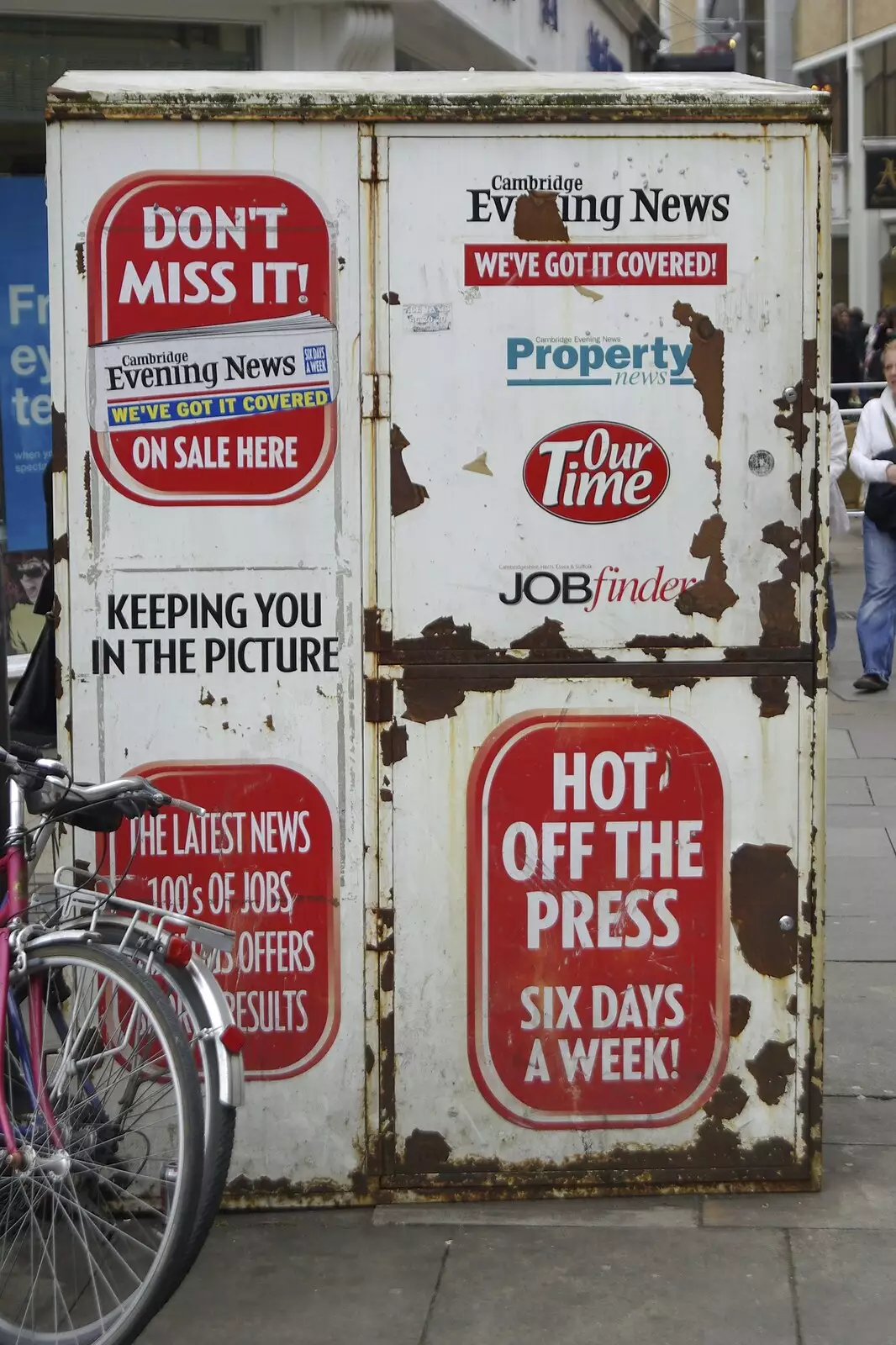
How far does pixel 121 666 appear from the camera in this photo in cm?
375

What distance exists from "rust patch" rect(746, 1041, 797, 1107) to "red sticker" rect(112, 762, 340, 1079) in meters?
0.95

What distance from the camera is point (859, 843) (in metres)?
7.24

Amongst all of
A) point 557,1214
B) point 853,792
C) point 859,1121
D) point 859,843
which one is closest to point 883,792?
point 853,792

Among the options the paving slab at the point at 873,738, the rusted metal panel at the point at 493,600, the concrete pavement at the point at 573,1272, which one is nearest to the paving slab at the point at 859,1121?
the concrete pavement at the point at 573,1272

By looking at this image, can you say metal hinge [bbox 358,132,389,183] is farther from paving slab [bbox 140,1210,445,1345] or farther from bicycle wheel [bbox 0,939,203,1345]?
paving slab [bbox 140,1210,445,1345]

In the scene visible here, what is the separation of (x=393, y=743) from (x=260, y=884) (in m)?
0.43

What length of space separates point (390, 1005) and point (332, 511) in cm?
111

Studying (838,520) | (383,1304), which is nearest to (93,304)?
(383,1304)

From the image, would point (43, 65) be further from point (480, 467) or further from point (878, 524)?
point (480, 467)

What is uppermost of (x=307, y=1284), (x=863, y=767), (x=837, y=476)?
(x=837, y=476)

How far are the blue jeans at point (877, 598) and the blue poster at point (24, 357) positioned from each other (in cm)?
477

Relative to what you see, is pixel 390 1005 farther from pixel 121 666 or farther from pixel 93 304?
pixel 93 304

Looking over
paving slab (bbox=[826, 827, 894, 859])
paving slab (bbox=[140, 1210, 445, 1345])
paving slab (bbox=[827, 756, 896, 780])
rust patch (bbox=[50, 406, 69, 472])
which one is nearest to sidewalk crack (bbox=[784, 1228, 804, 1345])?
paving slab (bbox=[140, 1210, 445, 1345])

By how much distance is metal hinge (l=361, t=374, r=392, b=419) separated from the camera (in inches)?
145
